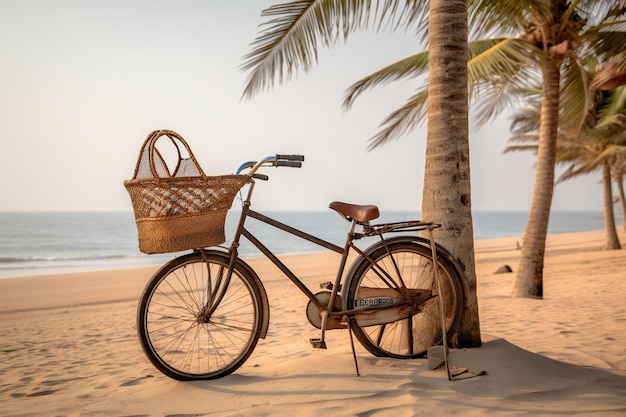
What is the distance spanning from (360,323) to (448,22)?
2.51m

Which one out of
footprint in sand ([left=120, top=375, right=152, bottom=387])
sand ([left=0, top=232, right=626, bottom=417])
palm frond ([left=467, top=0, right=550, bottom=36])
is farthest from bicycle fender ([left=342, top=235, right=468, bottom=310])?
palm frond ([left=467, top=0, right=550, bottom=36])

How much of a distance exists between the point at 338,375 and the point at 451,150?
193 cm

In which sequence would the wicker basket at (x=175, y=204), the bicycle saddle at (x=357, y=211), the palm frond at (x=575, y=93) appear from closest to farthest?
1. the wicker basket at (x=175, y=204)
2. the bicycle saddle at (x=357, y=211)
3. the palm frond at (x=575, y=93)

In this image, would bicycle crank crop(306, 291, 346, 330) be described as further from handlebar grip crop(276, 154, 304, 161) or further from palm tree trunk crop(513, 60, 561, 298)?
palm tree trunk crop(513, 60, 561, 298)

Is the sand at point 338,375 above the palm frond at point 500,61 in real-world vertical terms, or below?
below

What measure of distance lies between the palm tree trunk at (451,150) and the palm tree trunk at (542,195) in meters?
4.48

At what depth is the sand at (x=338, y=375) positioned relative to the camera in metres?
2.97

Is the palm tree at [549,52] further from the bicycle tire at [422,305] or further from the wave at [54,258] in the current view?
the wave at [54,258]

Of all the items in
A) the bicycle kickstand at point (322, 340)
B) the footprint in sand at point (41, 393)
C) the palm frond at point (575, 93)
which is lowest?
the footprint in sand at point (41, 393)

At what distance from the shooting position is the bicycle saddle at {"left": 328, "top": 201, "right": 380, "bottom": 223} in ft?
11.2

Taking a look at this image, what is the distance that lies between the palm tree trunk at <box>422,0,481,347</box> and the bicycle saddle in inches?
32.8

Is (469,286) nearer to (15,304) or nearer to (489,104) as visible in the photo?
(489,104)

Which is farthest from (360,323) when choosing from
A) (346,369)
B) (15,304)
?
(15,304)

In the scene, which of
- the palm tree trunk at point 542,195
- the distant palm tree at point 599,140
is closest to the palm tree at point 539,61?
the palm tree trunk at point 542,195
